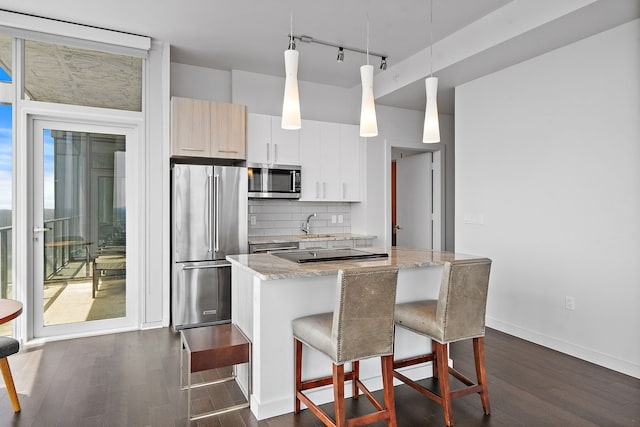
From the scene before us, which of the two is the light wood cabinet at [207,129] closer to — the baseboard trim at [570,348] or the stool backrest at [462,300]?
the stool backrest at [462,300]

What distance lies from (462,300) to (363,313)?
0.67 m

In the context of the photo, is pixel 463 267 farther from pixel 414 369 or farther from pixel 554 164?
pixel 554 164

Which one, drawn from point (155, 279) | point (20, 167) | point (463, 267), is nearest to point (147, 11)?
point (20, 167)

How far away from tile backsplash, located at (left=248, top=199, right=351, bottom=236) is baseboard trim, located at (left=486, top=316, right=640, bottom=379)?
2.33 meters

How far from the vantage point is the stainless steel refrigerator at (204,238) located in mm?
4094

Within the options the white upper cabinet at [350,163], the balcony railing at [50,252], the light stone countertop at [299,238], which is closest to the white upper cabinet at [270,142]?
the white upper cabinet at [350,163]

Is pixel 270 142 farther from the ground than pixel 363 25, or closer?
closer

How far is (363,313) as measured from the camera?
2.07m

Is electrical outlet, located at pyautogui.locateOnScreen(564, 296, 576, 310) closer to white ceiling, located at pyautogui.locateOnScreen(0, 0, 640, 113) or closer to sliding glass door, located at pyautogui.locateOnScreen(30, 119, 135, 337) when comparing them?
white ceiling, located at pyautogui.locateOnScreen(0, 0, 640, 113)

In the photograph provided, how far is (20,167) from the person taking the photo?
366 cm

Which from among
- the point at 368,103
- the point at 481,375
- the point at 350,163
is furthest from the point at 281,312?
the point at 350,163

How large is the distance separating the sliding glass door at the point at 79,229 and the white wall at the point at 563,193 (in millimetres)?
3810

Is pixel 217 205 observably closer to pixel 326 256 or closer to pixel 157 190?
pixel 157 190

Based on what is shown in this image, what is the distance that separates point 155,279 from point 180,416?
6.81 ft
